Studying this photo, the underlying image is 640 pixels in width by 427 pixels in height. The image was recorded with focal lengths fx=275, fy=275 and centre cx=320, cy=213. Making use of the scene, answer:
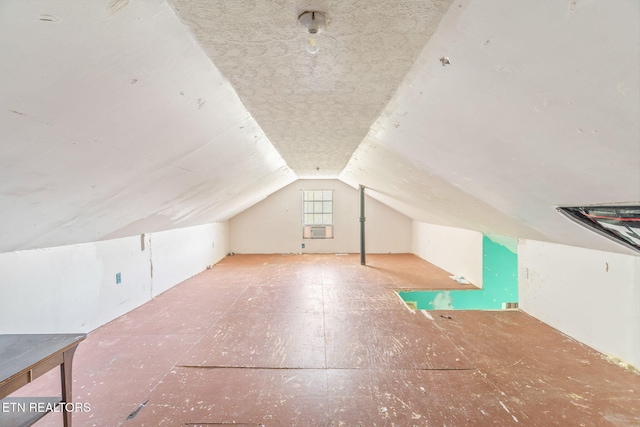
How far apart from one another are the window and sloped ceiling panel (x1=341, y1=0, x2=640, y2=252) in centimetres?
587

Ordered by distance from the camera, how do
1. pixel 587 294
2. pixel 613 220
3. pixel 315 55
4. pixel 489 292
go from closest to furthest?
pixel 315 55 < pixel 613 220 < pixel 587 294 < pixel 489 292

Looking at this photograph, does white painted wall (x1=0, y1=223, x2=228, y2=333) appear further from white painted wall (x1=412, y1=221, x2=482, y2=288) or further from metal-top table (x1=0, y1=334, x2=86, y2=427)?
white painted wall (x1=412, y1=221, x2=482, y2=288)

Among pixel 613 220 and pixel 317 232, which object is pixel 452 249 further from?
pixel 613 220

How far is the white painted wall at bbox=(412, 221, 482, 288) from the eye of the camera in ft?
15.4

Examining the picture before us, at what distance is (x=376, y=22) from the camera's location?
1164 millimetres

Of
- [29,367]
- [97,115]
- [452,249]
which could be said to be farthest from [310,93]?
[452,249]

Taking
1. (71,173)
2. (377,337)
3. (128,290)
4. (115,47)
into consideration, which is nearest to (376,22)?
(115,47)

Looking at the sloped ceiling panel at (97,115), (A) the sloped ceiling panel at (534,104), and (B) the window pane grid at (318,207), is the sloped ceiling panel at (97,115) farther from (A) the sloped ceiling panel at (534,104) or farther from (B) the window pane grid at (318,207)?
(B) the window pane grid at (318,207)

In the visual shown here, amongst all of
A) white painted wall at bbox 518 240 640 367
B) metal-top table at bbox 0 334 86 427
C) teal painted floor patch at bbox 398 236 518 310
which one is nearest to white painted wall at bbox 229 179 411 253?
teal painted floor patch at bbox 398 236 518 310

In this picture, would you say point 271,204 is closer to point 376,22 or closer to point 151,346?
point 151,346

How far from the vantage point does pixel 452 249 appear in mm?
5598

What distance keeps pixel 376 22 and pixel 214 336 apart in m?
3.05

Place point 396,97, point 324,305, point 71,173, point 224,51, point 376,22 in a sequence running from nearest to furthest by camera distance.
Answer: point 376,22 → point 224,51 → point 71,173 → point 396,97 → point 324,305

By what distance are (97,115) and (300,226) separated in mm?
6986
